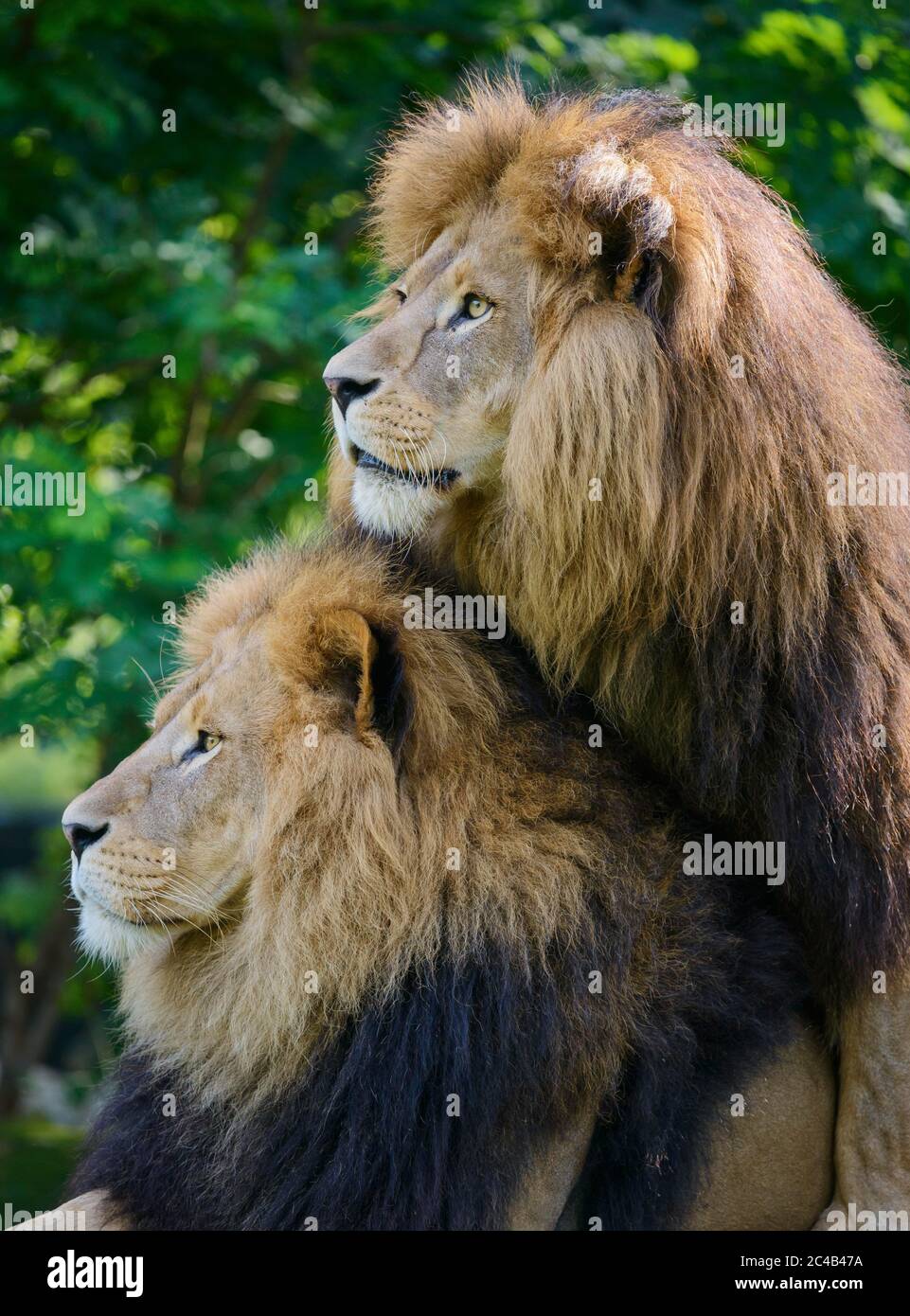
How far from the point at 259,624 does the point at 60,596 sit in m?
2.17

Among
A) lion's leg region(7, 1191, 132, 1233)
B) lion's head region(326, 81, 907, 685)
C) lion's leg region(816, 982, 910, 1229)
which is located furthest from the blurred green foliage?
lion's leg region(816, 982, 910, 1229)

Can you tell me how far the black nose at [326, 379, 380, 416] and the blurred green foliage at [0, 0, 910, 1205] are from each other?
6.37 feet

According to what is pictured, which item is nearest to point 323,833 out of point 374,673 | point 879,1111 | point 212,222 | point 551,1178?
point 374,673

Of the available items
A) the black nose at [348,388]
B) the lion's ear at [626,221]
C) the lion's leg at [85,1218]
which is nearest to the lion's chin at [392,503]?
the black nose at [348,388]

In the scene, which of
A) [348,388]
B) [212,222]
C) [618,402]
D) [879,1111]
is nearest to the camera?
[618,402]

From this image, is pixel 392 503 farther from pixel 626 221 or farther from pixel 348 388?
pixel 626 221

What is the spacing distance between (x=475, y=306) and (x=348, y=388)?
12.9 inches

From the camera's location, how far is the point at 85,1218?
3.41m

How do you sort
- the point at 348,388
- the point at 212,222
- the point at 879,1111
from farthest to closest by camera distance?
the point at 212,222 < the point at 348,388 < the point at 879,1111

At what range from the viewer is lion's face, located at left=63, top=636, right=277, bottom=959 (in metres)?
3.18

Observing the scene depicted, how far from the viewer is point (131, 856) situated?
10.4 feet

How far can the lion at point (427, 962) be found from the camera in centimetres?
314

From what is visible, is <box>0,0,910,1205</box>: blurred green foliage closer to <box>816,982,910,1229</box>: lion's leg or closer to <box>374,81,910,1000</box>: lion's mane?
<box>374,81,910,1000</box>: lion's mane

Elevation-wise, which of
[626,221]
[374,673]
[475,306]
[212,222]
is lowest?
[212,222]
